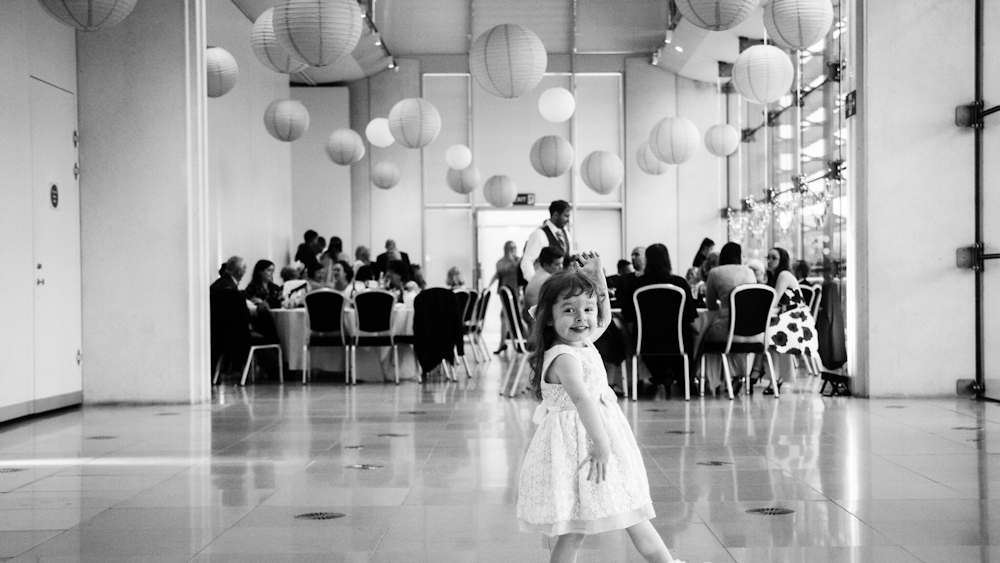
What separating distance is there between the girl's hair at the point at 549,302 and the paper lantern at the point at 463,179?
41.9 feet

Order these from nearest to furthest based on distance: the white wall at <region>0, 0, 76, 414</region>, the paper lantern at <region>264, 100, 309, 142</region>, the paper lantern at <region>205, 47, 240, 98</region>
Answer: the white wall at <region>0, 0, 76, 414</region>
the paper lantern at <region>205, 47, 240, 98</region>
the paper lantern at <region>264, 100, 309, 142</region>

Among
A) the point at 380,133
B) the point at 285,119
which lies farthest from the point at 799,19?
the point at 380,133

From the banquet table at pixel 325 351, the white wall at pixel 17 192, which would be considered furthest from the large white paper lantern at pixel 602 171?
the white wall at pixel 17 192

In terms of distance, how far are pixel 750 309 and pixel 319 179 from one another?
36.7 ft

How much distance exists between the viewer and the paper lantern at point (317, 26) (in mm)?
6727

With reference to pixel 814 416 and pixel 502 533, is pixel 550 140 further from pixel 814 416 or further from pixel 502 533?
pixel 502 533

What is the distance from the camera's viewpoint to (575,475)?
253 centimetres

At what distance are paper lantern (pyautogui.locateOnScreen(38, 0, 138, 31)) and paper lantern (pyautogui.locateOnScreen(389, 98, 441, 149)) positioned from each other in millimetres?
5837

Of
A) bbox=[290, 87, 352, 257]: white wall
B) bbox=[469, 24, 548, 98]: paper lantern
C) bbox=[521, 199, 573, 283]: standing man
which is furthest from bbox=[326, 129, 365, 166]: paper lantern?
bbox=[521, 199, 573, 283]: standing man

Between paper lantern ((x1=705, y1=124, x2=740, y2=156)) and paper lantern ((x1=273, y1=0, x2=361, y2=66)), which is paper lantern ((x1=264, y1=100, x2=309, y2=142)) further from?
paper lantern ((x1=705, y1=124, x2=740, y2=156))

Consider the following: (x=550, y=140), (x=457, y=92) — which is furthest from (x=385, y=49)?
(x=550, y=140)

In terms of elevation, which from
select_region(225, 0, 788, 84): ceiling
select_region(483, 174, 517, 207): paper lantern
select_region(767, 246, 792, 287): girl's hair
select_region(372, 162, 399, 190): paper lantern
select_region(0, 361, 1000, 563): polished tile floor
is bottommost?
select_region(0, 361, 1000, 563): polished tile floor

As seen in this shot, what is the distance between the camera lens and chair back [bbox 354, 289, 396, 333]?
9.34 m

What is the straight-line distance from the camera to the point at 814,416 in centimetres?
646
